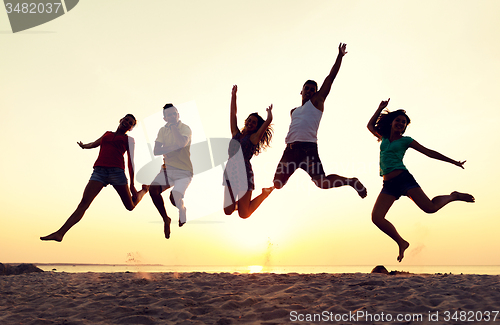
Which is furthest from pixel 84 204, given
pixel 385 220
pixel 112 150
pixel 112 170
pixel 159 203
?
pixel 385 220

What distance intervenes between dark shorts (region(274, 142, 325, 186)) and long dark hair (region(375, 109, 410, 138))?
1292 millimetres

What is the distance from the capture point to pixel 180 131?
22.2 feet

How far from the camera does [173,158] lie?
6.72 metres

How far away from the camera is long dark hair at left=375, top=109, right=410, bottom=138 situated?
5907 mm

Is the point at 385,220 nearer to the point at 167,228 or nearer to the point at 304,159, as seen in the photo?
→ the point at 304,159

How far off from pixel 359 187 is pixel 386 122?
138 centimetres

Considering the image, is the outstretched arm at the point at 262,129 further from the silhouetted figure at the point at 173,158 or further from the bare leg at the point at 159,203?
the bare leg at the point at 159,203

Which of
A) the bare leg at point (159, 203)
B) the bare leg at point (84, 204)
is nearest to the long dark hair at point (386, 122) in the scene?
the bare leg at point (159, 203)

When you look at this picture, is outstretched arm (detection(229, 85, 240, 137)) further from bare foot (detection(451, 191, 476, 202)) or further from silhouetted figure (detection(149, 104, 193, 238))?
bare foot (detection(451, 191, 476, 202))

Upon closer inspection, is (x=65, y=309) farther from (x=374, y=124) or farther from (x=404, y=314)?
(x=374, y=124)

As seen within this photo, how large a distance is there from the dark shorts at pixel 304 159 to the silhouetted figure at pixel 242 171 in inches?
30.0

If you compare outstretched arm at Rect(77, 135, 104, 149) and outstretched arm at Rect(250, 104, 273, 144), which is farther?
outstretched arm at Rect(77, 135, 104, 149)

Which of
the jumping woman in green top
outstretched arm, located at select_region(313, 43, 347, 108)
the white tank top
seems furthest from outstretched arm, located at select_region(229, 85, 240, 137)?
the jumping woman in green top

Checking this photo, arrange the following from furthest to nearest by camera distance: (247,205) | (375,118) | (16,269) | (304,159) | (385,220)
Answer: (16,269), (247,205), (375,118), (304,159), (385,220)
